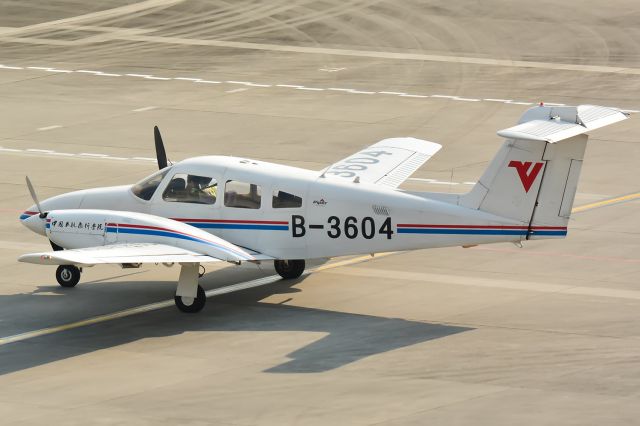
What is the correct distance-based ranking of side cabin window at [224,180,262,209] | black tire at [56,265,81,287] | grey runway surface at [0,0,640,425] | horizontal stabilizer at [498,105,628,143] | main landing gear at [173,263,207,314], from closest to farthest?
grey runway surface at [0,0,640,425]
horizontal stabilizer at [498,105,628,143]
main landing gear at [173,263,207,314]
side cabin window at [224,180,262,209]
black tire at [56,265,81,287]

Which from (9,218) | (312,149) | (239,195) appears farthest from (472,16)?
(239,195)

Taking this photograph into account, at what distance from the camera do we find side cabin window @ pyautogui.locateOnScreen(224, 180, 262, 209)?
82.5 feet

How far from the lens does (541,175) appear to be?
76.2ft

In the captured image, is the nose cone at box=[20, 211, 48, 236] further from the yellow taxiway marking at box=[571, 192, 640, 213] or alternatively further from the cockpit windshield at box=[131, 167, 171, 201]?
the yellow taxiway marking at box=[571, 192, 640, 213]

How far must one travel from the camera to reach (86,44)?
55.2 meters

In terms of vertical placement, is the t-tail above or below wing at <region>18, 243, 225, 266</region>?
above

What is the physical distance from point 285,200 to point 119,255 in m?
3.34

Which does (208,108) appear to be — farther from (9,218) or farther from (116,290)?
(116,290)

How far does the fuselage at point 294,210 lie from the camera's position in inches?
934

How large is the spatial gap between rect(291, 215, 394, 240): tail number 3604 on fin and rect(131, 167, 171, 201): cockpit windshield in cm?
287

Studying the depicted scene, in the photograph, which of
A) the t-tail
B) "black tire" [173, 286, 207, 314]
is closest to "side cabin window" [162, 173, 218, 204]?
"black tire" [173, 286, 207, 314]

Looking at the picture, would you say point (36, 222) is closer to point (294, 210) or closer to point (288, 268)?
point (288, 268)

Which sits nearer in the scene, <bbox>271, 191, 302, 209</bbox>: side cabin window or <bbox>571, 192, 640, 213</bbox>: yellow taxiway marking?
<bbox>271, 191, 302, 209</bbox>: side cabin window

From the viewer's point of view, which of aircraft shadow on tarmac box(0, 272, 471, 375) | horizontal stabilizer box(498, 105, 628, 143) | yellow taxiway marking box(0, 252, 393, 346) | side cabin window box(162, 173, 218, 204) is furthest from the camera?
side cabin window box(162, 173, 218, 204)
